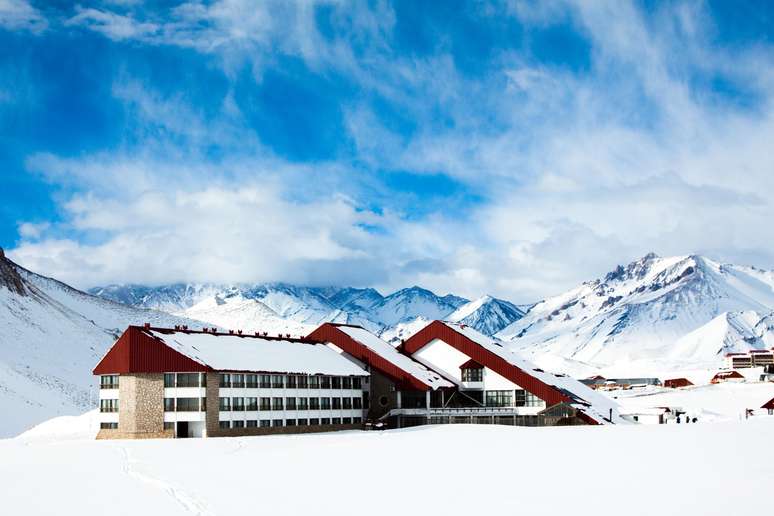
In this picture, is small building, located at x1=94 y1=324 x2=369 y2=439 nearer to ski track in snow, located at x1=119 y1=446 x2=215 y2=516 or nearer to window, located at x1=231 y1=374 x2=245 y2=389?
window, located at x1=231 y1=374 x2=245 y2=389

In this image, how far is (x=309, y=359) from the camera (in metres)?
95.1

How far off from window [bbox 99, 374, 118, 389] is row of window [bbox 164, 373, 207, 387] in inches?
207

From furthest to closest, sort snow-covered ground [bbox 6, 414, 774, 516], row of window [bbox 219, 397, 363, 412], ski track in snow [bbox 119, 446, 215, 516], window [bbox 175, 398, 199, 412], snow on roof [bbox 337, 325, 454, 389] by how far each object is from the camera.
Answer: snow on roof [bbox 337, 325, 454, 389]
row of window [bbox 219, 397, 363, 412]
window [bbox 175, 398, 199, 412]
snow-covered ground [bbox 6, 414, 774, 516]
ski track in snow [bbox 119, 446, 215, 516]

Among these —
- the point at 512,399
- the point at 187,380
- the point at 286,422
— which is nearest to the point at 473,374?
the point at 512,399

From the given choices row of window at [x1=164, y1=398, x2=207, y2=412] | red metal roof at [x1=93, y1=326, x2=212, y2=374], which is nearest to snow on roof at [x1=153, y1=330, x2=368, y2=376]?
red metal roof at [x1=93, y1=326, x2=212, y2=374]

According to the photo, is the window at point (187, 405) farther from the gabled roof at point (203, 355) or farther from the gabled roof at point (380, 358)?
the gabled roof at point (380, 358)

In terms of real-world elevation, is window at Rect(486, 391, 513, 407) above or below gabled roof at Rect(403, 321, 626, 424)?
below

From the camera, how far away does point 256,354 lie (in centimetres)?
8938

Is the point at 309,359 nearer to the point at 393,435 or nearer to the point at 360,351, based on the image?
the point at 360,351

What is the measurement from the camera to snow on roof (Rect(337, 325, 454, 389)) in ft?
338

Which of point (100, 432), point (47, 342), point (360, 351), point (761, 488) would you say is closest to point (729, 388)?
point (360, 351)

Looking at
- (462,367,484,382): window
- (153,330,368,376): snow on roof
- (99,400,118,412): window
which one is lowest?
(99,400,118,412): window

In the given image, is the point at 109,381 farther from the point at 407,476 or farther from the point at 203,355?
the point at 407,476

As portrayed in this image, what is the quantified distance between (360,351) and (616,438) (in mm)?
39830
